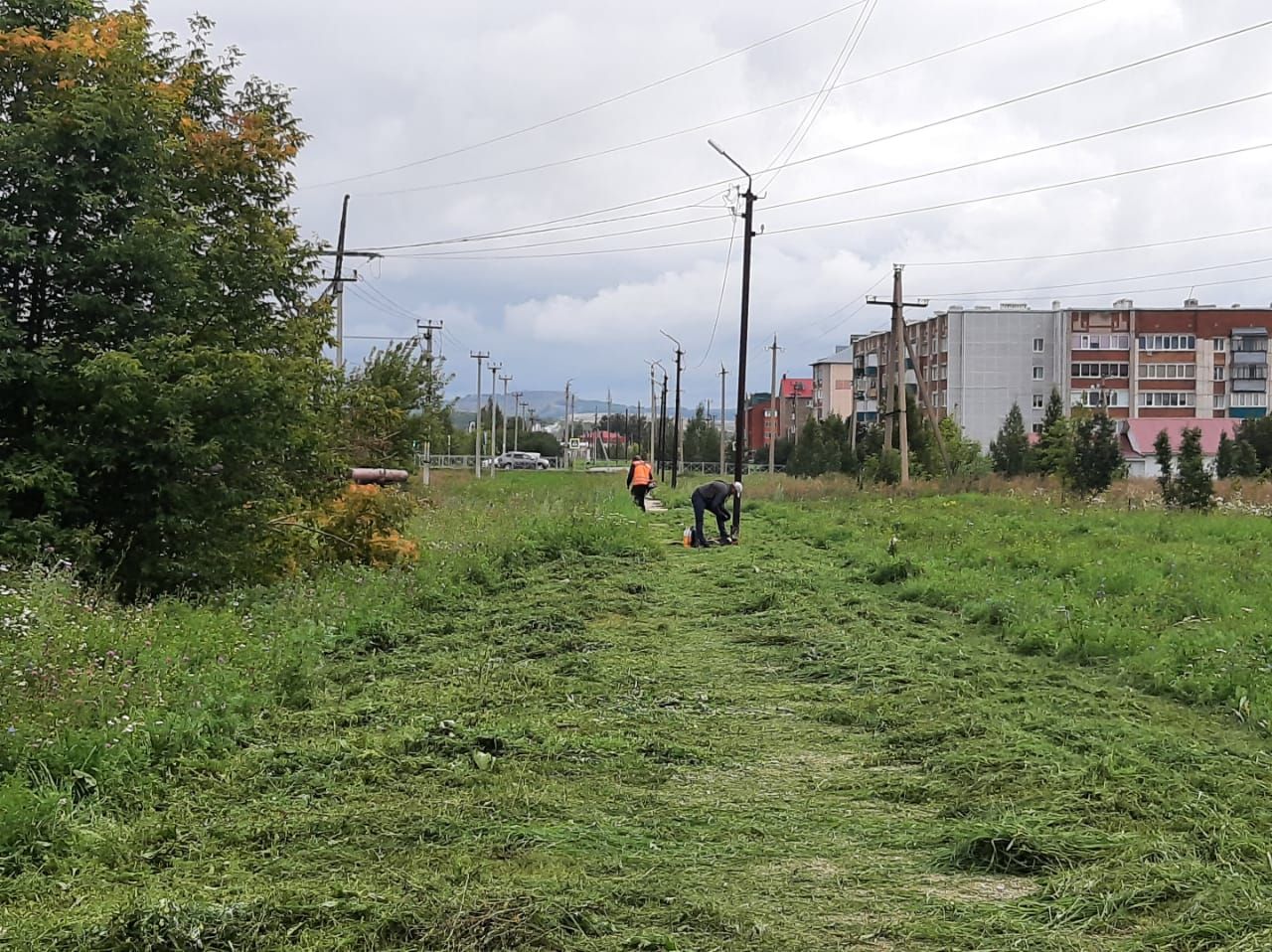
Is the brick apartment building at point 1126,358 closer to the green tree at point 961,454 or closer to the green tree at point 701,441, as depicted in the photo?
the green tree at point 701,441

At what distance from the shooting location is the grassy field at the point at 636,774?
4.05m

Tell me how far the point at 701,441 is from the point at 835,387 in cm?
2538

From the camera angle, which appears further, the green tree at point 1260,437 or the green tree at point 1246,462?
the green tree at point 1260,437

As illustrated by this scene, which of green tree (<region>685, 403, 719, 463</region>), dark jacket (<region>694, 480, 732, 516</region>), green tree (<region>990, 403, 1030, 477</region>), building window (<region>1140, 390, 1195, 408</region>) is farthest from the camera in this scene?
green tree (<region>685, 403, 719, 463</region>)

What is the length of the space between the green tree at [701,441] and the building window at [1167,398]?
33.9 meters

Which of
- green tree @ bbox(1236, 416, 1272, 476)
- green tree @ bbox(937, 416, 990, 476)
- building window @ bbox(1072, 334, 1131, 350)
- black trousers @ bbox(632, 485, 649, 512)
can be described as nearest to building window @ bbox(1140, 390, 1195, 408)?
building window @ bbox(1072, 334, 1131, 350)

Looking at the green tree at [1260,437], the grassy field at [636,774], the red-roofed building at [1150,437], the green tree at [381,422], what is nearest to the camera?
the grassy field at [636,774]

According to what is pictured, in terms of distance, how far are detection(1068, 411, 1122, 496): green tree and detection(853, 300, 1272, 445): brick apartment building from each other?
2089 inches

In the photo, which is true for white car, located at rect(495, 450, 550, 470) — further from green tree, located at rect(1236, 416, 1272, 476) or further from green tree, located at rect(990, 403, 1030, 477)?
green tree, located at rect(1236, 416, 1272, 476)

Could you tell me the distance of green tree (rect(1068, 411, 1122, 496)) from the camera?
96.1ft

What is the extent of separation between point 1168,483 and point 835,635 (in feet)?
65.6

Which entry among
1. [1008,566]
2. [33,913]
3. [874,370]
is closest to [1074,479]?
[1008,566]

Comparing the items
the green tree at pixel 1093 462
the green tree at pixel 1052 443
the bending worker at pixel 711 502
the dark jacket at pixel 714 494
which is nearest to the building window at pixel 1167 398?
the green tree at pixel 1052 443

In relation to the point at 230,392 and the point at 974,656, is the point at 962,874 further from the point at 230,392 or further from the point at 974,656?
the point at 230,392
